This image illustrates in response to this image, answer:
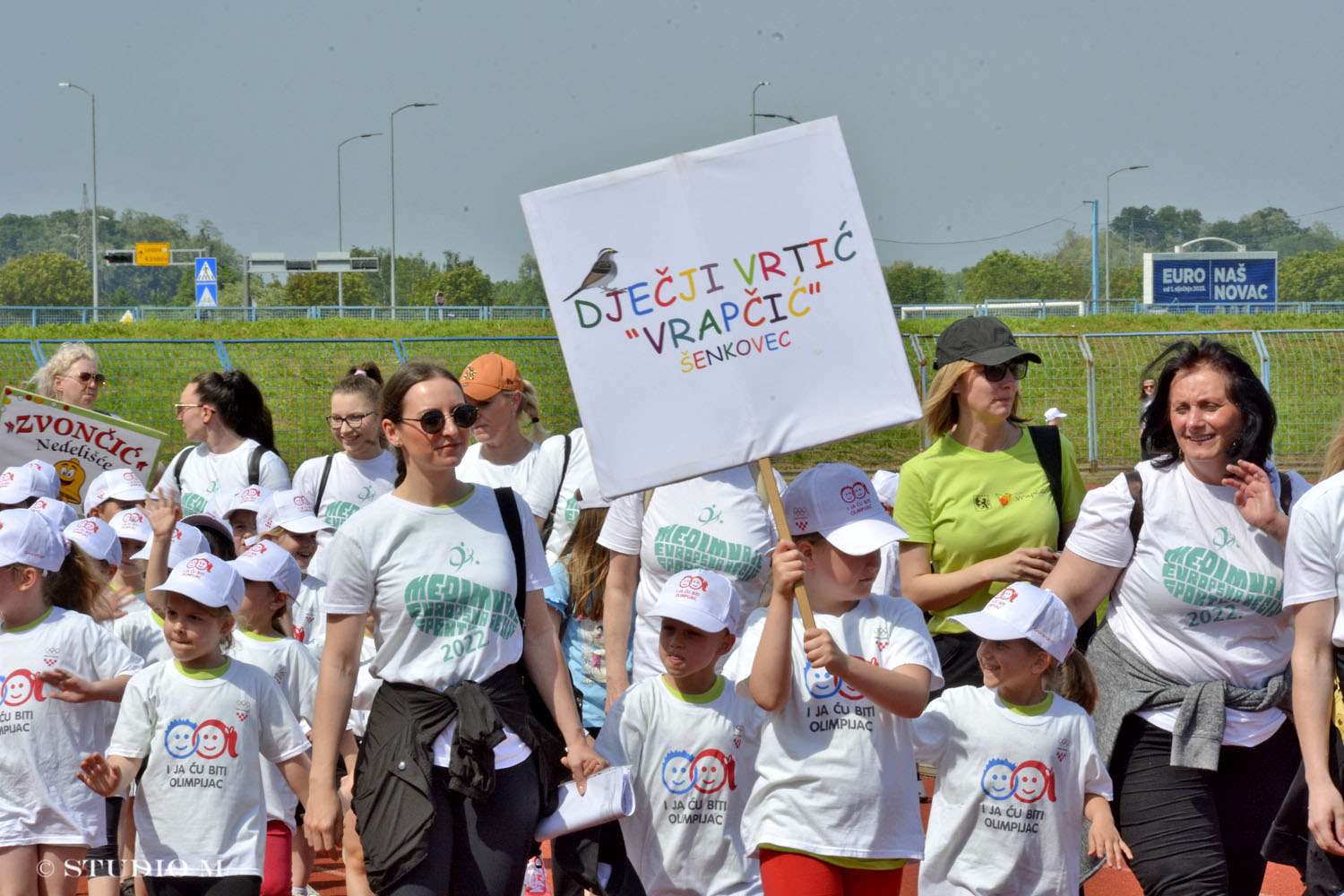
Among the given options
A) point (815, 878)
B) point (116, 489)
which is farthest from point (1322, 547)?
point (116, 489)

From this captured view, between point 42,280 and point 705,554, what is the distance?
10218 cm

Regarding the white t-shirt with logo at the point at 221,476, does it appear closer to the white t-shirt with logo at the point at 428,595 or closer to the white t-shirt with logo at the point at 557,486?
the white t-shirt with logo at the point at 557,486

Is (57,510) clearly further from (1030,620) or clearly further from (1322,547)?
(1322,547)

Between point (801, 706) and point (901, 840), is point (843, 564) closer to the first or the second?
point (801, 706)

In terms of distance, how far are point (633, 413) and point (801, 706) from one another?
2.98 feet

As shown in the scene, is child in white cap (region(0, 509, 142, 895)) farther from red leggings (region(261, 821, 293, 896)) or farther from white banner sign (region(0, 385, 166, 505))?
white banner sign (region(0, 385, 166, 505))

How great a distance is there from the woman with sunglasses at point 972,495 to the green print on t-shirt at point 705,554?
0.52 m

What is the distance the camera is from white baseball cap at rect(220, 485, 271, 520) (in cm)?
677

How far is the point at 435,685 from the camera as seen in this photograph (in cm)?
393

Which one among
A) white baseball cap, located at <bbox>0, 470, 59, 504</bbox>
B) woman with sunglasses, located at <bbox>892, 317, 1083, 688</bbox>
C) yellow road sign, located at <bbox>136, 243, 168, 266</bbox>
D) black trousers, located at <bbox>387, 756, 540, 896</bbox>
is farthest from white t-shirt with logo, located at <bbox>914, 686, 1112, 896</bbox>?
yellow road sign, located at <bbox>136, 243, 168, 266</bbox>

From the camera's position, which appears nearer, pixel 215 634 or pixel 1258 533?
pixel 1258 533

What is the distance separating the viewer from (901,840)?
393cm

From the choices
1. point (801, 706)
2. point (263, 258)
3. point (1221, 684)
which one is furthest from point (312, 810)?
point (263, 258)

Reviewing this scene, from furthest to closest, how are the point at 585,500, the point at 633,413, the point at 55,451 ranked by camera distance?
the point at 55,451 < the point at 585,500 < the point at 633,413
